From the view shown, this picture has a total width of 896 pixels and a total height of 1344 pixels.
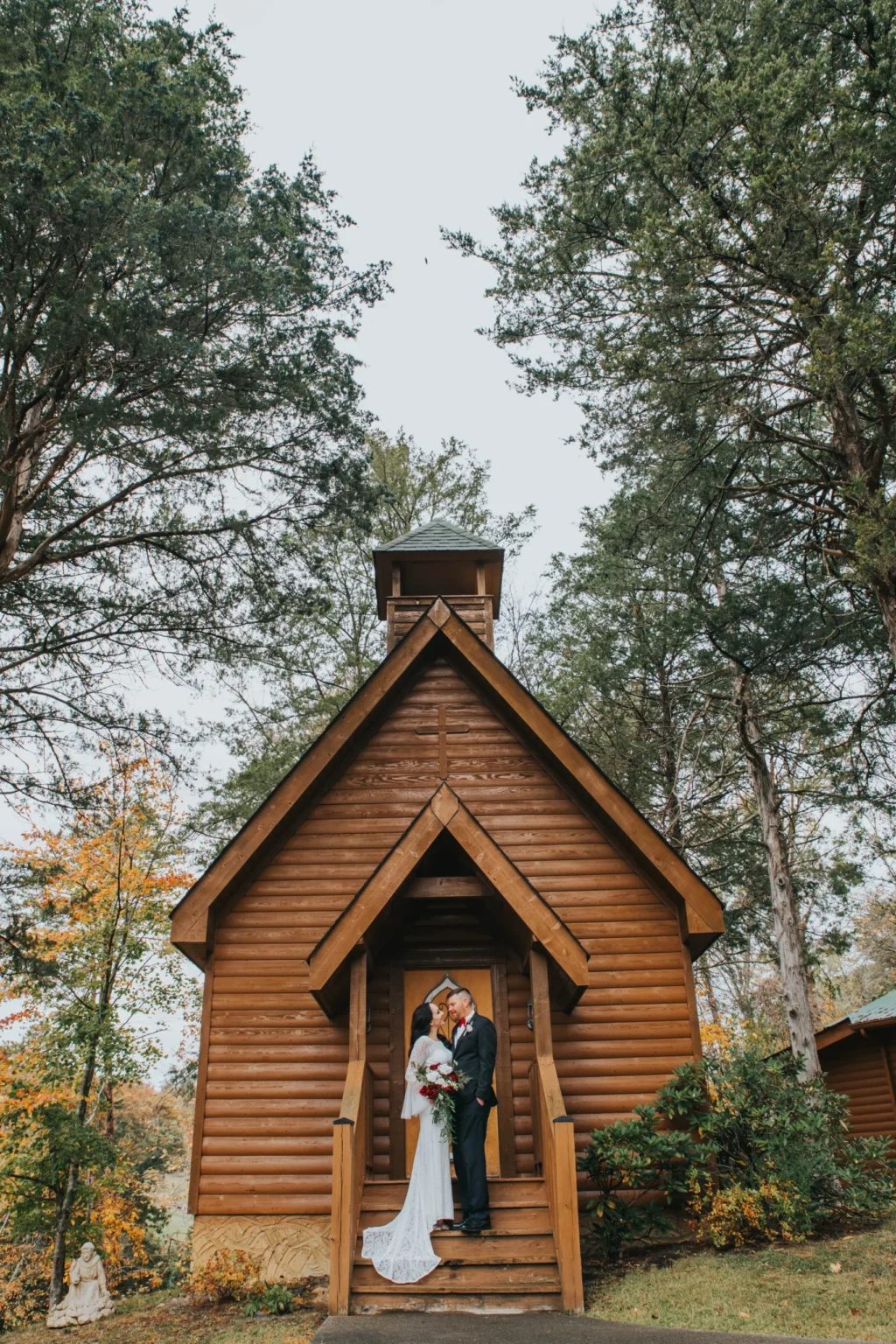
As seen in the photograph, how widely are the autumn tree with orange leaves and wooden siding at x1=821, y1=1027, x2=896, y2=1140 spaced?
13.9m

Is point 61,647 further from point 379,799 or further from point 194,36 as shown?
point 194,36

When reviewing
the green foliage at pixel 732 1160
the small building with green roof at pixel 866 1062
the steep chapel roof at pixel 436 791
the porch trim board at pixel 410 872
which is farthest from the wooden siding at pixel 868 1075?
the porch trim board at pixel 410 872

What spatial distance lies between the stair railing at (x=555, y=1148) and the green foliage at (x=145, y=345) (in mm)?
6488

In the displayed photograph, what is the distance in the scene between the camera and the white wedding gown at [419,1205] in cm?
667

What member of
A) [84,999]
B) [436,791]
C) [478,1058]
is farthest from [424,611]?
[84,999]

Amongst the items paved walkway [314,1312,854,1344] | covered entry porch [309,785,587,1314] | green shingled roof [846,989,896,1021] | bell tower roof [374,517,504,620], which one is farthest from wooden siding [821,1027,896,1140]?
paved walkway [314,1312,854,1344]

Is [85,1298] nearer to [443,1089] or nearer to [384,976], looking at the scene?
[384,976]

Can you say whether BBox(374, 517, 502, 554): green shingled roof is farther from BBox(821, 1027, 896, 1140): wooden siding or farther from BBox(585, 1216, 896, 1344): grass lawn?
BBox(821, 1027, 896, 1140): wooden siding

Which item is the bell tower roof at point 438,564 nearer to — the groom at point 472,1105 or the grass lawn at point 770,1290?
the groom at point 472,1105

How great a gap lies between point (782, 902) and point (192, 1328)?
471 inches

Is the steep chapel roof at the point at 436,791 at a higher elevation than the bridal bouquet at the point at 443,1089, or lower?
higher

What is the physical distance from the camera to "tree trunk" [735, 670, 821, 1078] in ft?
48.8

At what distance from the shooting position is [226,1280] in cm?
768

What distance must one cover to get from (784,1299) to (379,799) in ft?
19.1
